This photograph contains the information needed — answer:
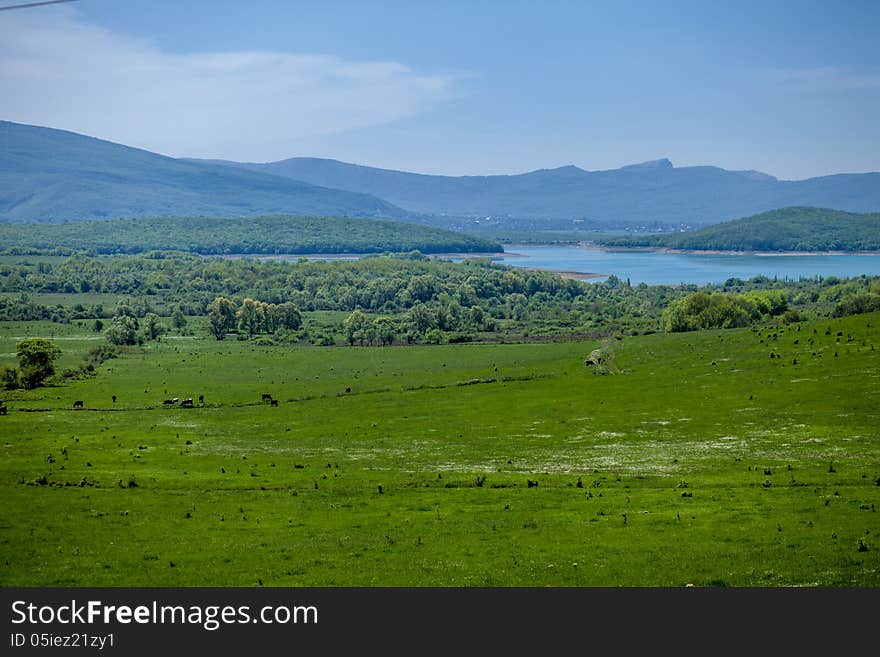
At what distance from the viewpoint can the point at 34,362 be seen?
92438 millimetres

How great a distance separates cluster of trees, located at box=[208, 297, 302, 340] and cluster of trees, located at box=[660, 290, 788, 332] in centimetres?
6574

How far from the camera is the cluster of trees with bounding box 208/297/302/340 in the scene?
153250 mm

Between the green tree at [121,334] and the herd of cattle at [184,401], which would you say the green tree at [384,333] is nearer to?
the green tree at [121,334]

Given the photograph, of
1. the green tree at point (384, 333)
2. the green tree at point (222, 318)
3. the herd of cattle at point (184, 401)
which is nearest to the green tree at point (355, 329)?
the green tree at point (384, 333)

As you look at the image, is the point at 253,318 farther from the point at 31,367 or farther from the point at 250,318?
the point at 31,367

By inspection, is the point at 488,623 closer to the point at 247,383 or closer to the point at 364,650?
the point at 364,650

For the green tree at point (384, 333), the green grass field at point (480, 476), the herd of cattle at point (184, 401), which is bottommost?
the herd of cattle at point (184, 401)

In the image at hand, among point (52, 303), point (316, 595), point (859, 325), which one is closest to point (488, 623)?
point (316, 595)

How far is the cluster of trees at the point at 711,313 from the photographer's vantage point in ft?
371

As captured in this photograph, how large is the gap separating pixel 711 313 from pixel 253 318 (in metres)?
78.7

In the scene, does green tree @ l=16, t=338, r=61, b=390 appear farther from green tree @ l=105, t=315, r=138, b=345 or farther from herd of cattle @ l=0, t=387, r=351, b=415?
green tree @ l=105, t=315, r=138, b=345

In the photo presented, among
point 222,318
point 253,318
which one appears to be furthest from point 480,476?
point 253,318

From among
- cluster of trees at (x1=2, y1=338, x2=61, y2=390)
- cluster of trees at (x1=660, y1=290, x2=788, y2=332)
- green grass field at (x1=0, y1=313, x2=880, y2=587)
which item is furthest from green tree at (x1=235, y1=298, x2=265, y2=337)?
cluster of trees at (x1=660, y1=290, x2=788, y2=332)

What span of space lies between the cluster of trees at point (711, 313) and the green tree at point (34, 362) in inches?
2913
